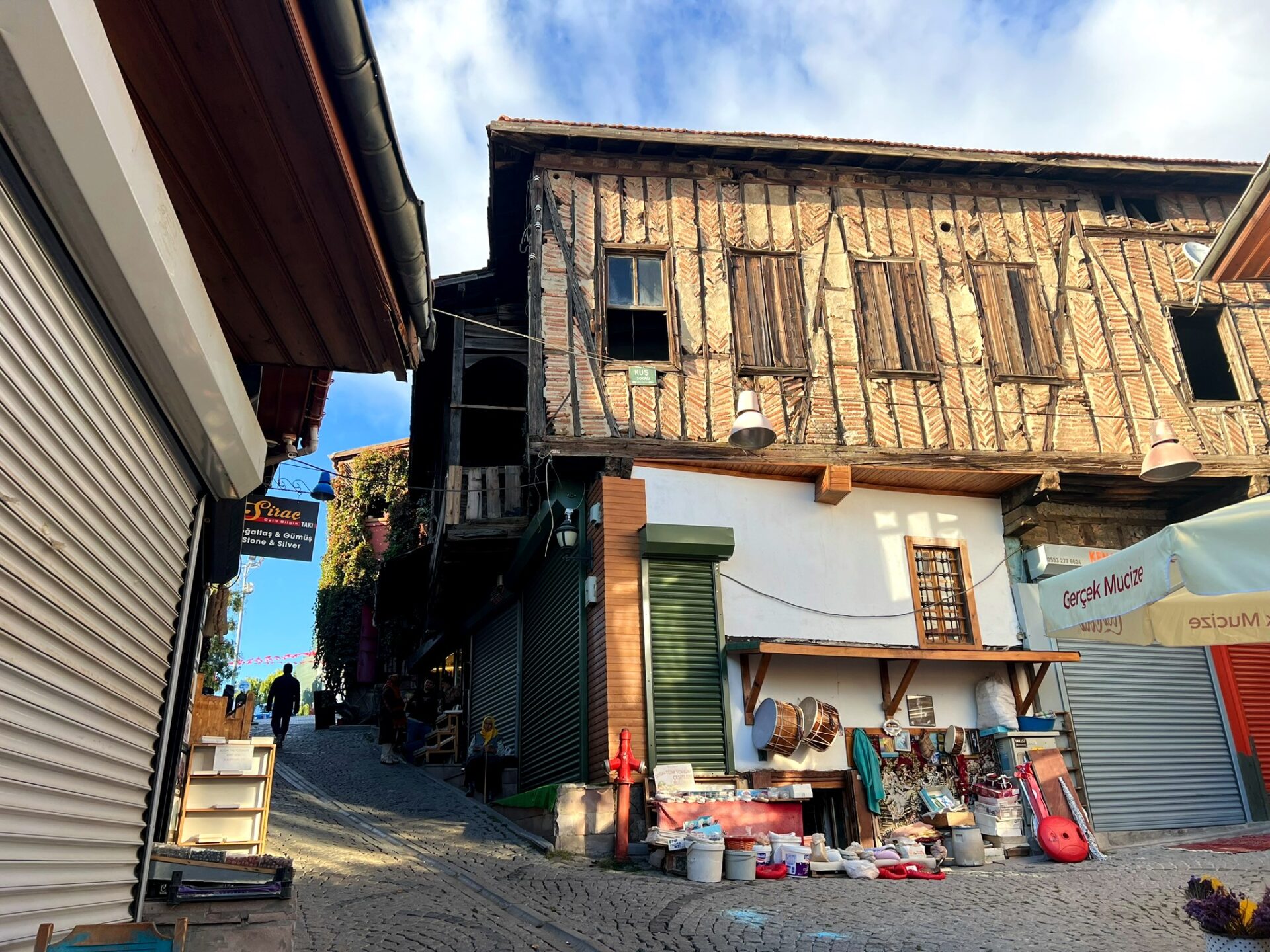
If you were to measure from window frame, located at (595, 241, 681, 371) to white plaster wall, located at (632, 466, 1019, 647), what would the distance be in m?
1.52

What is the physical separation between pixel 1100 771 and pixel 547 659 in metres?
7.50

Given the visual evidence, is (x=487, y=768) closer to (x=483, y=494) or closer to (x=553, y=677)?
(x=553, y=677)

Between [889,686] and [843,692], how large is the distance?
0.63m

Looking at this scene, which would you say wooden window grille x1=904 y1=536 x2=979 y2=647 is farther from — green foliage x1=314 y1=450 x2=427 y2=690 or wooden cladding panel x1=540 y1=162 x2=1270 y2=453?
green foliage x1=314 y1=450 x2=427 y2=690

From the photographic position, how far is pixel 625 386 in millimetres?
12891

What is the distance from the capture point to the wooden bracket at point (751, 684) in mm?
11396

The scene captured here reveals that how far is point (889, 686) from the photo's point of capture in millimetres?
12211

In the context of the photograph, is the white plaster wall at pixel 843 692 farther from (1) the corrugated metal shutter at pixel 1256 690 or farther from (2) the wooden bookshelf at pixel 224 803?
(2) the wooden bookshelf at pixel 224 803

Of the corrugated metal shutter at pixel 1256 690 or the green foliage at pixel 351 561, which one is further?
the green foliage at pixel 351 561

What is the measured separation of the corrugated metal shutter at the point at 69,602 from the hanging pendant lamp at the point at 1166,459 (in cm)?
982

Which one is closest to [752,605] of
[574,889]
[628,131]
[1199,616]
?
[574,889]

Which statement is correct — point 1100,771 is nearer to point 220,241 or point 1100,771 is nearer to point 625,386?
point 625,386

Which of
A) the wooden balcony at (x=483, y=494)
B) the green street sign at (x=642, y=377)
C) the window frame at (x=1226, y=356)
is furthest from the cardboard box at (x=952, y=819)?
the window frame at (x=1226, y=356)

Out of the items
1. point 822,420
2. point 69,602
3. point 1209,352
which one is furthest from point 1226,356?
point 69,602
